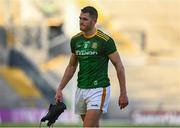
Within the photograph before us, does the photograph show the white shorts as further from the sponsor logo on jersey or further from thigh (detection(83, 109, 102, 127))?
the sponsor logo on jersey

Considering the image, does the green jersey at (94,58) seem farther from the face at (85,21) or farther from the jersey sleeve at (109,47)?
the face at (85,21)

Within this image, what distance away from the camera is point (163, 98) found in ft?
86.4

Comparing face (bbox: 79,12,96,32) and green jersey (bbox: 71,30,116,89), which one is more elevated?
face (bbox: 79,12,96,32)

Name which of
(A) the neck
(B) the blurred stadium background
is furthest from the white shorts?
(B) the blurred stadium background

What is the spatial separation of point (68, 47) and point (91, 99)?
18050 millimetres

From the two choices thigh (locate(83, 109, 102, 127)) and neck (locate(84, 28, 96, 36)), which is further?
neck (locate(84, 28, 96, 36))

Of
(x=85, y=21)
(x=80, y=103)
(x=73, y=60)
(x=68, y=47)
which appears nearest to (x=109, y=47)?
(x=85, y=21)

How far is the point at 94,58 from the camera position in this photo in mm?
8289

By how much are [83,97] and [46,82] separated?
18.1 m

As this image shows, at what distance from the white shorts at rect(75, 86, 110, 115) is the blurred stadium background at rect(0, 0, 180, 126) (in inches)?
683

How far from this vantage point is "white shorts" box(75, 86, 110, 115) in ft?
27.0

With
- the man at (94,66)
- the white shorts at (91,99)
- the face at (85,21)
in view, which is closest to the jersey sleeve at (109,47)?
the man at (94,66)

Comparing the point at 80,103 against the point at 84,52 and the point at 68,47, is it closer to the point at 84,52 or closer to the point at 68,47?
the point at 84,52

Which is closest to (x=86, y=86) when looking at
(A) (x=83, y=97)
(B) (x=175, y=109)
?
(A) (x=83, y=97)
